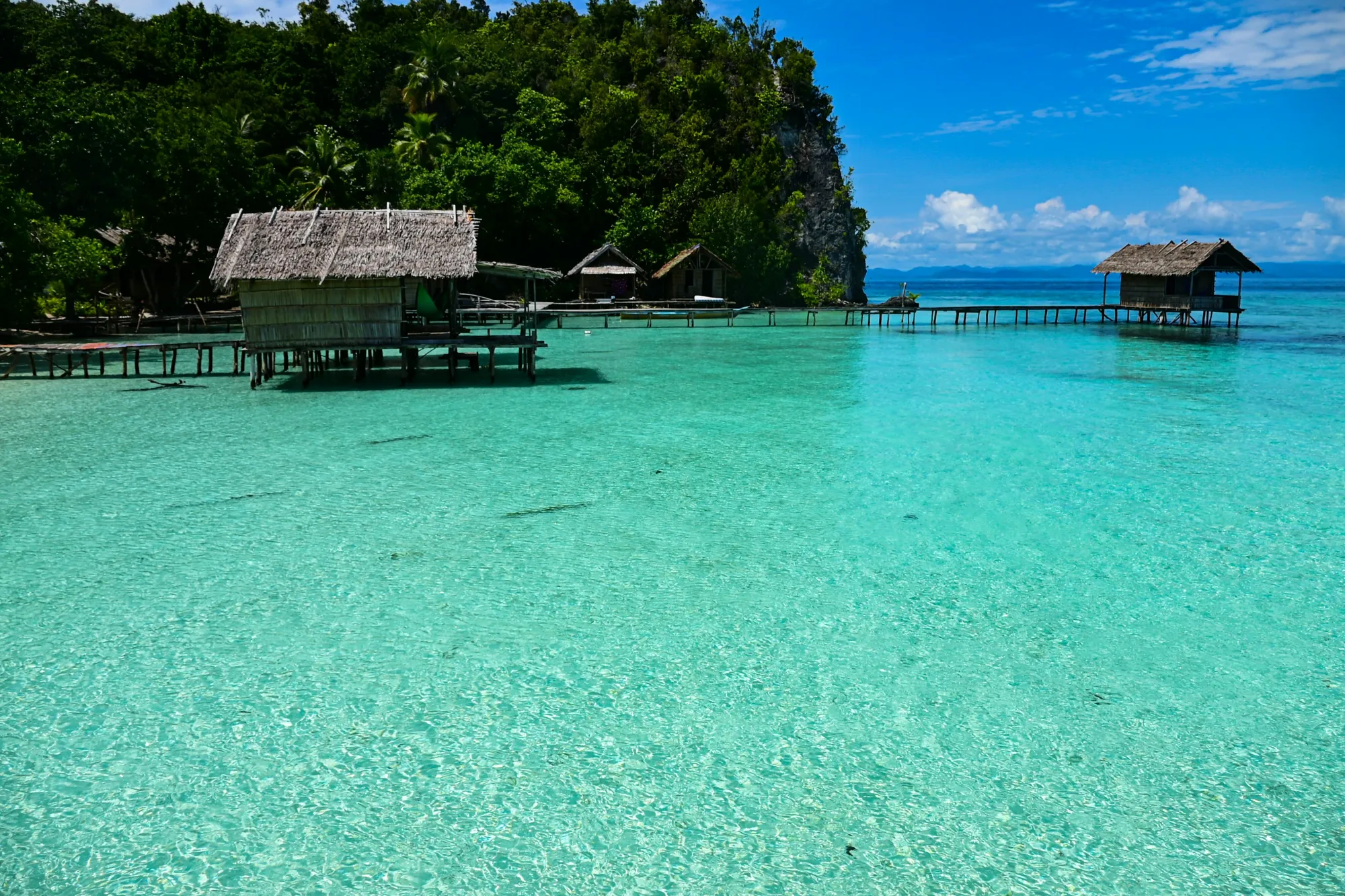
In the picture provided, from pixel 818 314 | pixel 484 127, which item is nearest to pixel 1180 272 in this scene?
pixel 818 314

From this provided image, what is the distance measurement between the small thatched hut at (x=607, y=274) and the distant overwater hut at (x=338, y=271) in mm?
21245

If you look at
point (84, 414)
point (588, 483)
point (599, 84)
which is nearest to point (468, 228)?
point (84, 414)

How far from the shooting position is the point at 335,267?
1670 centimetres

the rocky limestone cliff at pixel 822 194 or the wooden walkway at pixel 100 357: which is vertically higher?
the rocky limestone cliff at pixel 822 194

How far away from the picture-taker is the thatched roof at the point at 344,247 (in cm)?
1667

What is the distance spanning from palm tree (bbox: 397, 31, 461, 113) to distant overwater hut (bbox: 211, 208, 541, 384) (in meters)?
26.3

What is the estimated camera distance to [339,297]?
57.2 feet

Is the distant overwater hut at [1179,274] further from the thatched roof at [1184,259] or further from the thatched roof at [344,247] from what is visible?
the thatched roof at [344,247]

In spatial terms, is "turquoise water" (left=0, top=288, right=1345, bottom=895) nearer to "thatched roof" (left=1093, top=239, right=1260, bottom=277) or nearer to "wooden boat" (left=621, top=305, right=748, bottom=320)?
"wooden boat" (left=621, top=305, right=748, bottom=320)

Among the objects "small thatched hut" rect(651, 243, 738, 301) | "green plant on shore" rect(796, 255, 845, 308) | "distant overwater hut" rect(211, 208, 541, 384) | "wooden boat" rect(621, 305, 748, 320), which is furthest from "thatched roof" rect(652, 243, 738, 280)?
"distant overwater hut" rect(211, 208, 541, 384)

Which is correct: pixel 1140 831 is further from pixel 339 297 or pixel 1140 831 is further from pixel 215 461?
pixel 339 297

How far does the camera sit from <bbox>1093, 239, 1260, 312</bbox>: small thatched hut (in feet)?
119

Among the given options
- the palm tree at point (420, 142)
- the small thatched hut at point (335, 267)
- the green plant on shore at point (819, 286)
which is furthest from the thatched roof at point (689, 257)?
the small thatched hut at point (335, 267)

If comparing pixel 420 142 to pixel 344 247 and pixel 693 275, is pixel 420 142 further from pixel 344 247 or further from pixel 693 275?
pixel 344 247
